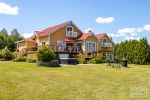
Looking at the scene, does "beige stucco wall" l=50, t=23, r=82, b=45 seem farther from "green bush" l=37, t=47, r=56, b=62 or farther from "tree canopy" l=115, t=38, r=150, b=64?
"green bush" l=37, t=47, r=56, b=62

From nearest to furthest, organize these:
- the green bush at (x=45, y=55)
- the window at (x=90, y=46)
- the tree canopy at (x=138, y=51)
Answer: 1. the green bush at (x=45, y=55)
2. the tree canopy at (x=138, y=51)
3. the window at (x=90, y=46)

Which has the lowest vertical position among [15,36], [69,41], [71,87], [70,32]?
[71,87]

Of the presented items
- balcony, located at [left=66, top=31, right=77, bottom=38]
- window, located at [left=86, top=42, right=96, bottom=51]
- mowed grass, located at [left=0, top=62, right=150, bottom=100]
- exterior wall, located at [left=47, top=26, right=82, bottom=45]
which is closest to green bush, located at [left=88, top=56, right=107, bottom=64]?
window, located at [left=86, top=42, right=96, bottom=51]

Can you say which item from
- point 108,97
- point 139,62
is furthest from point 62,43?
point 108,97

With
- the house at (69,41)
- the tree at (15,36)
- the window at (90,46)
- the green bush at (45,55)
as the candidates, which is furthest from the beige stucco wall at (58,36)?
the tree at (15,36)

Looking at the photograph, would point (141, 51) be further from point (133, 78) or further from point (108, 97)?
point (108, 97)

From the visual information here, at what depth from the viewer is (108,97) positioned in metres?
16.4

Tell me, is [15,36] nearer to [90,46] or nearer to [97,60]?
[90,46]

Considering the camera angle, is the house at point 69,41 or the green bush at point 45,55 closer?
the green bush at point 45,55

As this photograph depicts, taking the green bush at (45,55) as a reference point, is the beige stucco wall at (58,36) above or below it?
above

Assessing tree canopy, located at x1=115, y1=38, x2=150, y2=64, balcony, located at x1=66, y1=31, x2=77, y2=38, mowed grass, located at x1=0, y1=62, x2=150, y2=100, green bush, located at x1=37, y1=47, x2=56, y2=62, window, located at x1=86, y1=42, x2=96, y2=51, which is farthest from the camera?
balcony, located at x1=66, y1=31, x2=77, y2=38

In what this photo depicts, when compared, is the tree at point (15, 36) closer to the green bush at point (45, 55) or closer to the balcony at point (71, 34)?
the balcony at point (71, 34)

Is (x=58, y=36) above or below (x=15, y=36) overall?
below

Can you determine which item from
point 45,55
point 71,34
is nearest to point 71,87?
point 45,55
